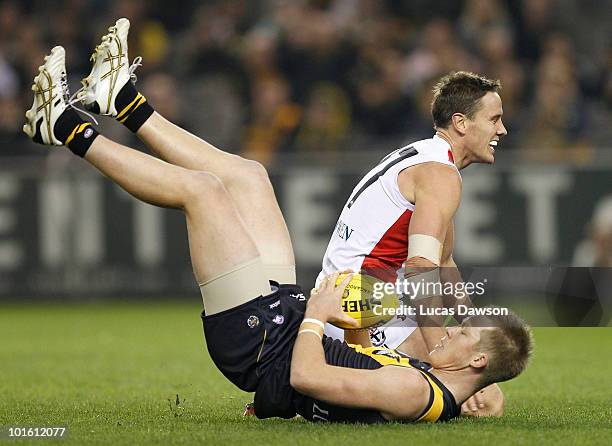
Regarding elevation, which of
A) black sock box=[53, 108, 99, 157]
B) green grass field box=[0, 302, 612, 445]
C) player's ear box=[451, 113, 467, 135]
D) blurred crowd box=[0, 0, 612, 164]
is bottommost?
green grass field box=[0, 302, 612, 445]

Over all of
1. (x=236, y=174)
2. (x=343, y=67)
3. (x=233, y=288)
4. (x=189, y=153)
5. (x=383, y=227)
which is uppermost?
(x=343, y=67)

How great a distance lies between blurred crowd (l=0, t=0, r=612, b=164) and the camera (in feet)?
51.3

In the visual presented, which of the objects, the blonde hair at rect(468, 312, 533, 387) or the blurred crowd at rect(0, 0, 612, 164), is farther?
the blurred crowd at rect(0, 0, 612, 164)

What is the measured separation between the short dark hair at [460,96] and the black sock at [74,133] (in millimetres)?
2162

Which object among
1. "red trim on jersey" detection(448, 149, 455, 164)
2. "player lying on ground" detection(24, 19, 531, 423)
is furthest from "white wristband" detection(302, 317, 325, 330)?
"red trim on jersey" detection(448, 149, 455, 164)

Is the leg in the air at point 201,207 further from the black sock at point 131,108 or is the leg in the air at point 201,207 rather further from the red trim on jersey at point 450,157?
the red trim on jersey at point 450,157

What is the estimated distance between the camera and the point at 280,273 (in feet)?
23.1

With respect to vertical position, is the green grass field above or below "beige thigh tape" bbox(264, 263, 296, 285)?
below

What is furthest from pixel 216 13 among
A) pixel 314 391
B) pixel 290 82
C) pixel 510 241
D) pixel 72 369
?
pixel 314 391

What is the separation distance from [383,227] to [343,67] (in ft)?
31.4

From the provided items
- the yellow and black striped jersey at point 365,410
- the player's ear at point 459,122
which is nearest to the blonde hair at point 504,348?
the yellow and black striped jersey at point 365,410

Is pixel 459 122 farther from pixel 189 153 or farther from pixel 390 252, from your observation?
pixel 189 153

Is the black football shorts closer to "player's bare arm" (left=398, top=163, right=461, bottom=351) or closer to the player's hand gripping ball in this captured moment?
the player's hand gripping ball

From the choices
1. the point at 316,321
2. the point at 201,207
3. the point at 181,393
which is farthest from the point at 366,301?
the point at 181,393
